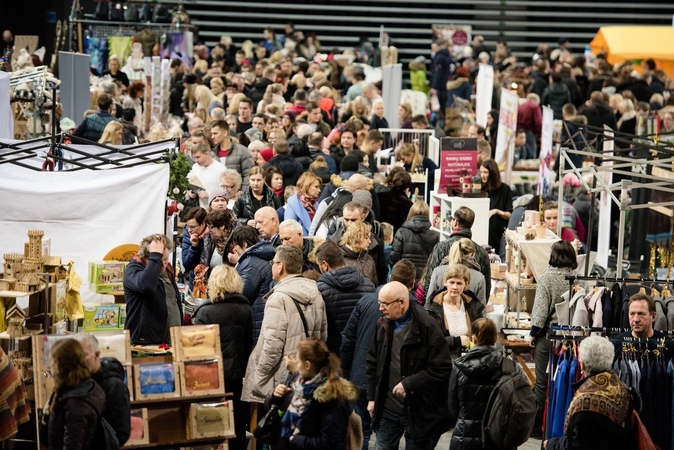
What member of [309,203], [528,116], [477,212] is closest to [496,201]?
[477,212]

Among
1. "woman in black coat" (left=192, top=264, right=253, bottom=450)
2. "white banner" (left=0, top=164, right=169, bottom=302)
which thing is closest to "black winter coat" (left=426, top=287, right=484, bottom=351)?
"woman in black coat" (left=192, top=264, right=253, bottom=450)

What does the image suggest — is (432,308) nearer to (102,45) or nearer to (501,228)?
(501,228)

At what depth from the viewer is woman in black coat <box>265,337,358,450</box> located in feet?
18.8

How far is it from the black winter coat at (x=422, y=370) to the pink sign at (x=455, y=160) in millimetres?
4078

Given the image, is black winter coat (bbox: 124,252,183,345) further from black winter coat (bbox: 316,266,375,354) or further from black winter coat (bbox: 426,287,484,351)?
black winter coat (bbox: 426,287,484,351)

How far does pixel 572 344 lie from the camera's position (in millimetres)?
7215

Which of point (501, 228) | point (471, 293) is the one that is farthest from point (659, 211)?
point (471, 293)

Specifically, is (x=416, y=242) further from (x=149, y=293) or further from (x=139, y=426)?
(x=139, y=426)

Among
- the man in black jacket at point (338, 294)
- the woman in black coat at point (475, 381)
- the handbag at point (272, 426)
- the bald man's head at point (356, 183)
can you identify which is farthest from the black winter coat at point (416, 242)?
the handbag at point (272, 426)

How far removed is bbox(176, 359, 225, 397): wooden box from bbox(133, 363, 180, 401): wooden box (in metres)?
0.04

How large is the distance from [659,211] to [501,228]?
162 centimetres

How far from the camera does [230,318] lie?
7203 mm

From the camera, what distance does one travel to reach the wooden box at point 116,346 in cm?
654

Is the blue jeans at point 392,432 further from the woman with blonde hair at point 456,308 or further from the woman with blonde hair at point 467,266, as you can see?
the woman with blonde hair at point 467,266
